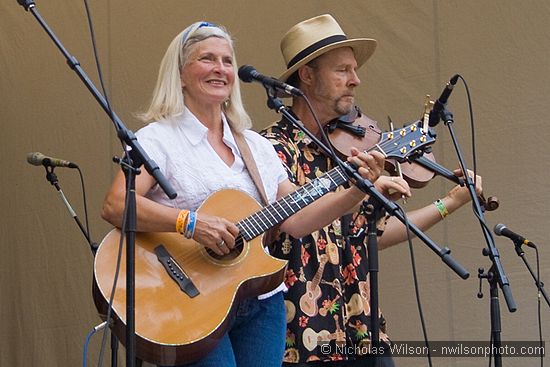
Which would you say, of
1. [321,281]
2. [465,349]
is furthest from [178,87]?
[465,349]

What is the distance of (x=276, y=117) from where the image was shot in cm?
528

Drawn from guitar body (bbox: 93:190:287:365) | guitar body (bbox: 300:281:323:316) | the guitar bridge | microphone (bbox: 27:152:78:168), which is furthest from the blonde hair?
microphone (bbox: 27:152:78:168)

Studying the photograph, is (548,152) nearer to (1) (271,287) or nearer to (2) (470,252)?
(2) (470,252)

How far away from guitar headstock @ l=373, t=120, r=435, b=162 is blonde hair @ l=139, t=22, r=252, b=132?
52 cm

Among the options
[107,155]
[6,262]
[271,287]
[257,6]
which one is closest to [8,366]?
[6,262]

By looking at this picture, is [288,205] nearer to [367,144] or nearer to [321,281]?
[321,281]

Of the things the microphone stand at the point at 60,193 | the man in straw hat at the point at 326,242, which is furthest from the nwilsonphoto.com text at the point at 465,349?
the microphone stand at the point at 60,193

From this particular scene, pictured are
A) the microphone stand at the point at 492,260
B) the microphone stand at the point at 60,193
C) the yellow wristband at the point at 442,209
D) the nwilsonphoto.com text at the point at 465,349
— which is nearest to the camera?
the microphone stand at the point at 492,260

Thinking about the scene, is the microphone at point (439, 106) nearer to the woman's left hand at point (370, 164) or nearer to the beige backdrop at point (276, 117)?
the woman's left hand at point (370, 164)

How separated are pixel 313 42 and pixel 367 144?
58cm

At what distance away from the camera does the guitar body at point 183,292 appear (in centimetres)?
315

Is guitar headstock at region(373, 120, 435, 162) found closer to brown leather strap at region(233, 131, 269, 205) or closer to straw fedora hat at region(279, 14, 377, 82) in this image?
brown leather strap at region(233, 131, 269, 205)

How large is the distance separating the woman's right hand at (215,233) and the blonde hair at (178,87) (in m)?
0.45

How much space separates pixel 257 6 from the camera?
17.6 feet
